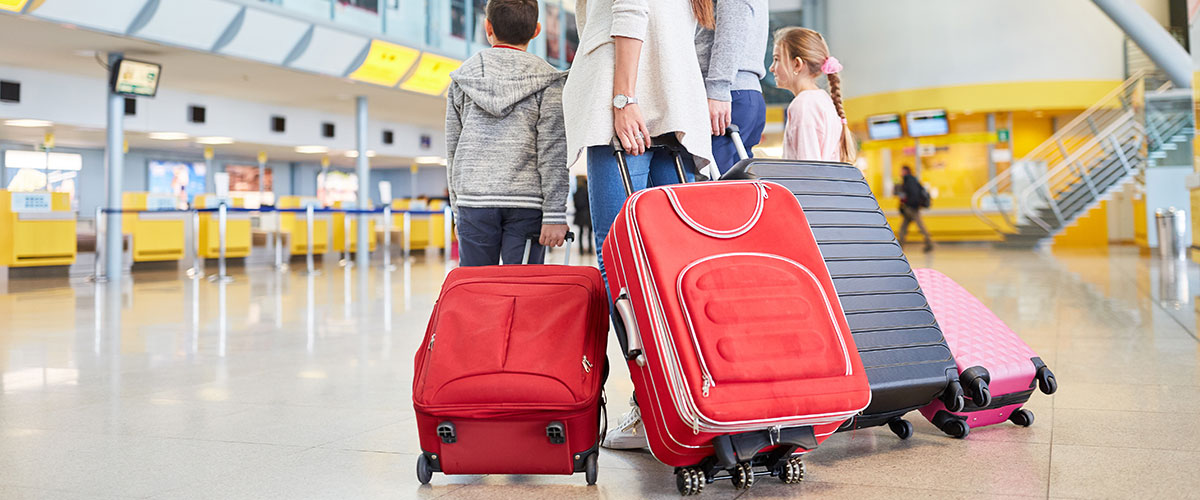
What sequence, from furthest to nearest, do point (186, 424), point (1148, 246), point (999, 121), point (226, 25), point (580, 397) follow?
point (999, 121) → point (1148, 246) → point (226, 25) → point (186, 424) → point (580, 397)

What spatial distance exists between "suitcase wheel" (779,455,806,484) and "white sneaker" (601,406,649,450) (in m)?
0.43

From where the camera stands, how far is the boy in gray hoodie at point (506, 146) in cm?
224

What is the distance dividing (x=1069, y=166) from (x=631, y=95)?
52.9ft

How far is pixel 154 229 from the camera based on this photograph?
→ 12.2m

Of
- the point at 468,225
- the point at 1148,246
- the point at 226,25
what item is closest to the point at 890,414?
the point at 468,225

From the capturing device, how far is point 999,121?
18.8m

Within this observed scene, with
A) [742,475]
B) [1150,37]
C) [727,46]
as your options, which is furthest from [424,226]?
[742,475]

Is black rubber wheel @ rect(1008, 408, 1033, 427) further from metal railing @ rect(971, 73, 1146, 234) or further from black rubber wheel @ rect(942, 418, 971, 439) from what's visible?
metal railing @ rect(971, 73, 1146, 234)

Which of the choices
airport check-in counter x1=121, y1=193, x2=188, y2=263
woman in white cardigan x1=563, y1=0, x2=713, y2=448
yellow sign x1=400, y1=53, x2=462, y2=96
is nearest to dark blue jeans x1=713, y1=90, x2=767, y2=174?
woman in white cardigan x1=563, y1=0, x2=713, y2=448

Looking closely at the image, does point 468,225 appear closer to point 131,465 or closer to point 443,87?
point 131,465

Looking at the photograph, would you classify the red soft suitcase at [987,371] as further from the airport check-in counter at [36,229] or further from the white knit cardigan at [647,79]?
the airport check-in counter at [36,229]

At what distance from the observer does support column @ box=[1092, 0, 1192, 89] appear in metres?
9.59

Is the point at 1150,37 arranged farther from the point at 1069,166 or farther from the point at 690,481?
the point at 690,481

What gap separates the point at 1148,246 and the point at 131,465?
513 inches
